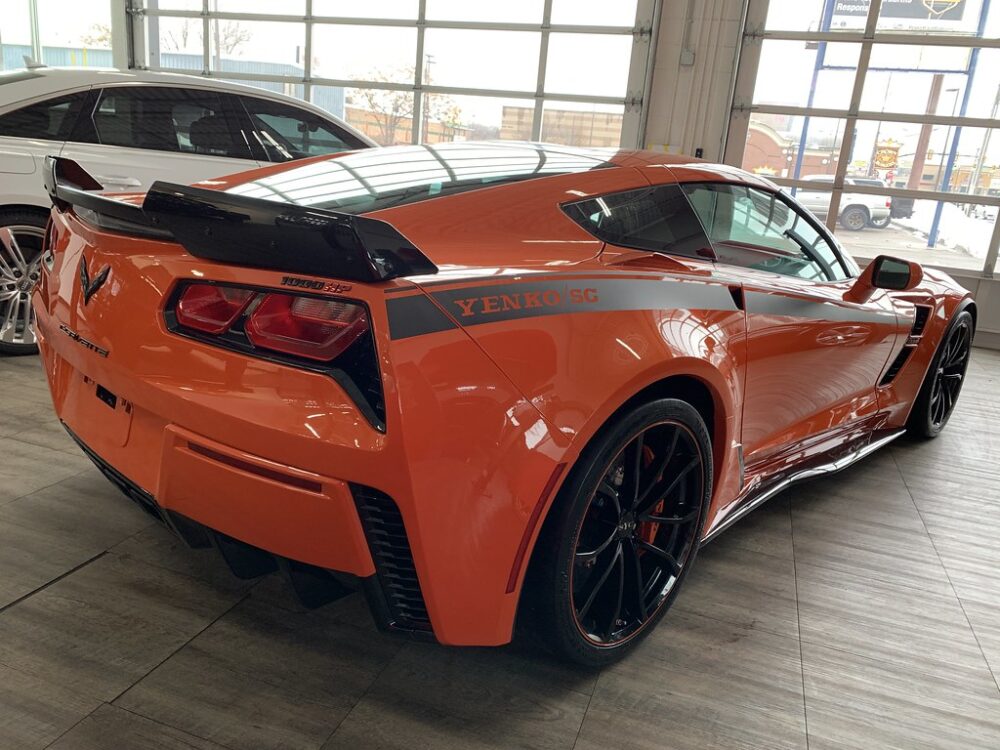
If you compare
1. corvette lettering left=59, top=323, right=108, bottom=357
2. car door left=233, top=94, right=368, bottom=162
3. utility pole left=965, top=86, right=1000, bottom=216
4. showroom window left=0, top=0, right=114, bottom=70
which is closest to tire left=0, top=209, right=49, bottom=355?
car door left=233, top=94, right=368, bottom=162

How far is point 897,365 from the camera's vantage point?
3.31 meters

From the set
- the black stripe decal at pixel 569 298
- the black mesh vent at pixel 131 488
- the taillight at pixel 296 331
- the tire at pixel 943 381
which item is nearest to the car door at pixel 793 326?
the black stripe decal at pixel 569 298

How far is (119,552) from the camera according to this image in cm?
219

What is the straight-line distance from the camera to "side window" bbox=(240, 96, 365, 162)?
4.50m

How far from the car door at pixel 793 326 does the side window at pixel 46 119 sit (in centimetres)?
325

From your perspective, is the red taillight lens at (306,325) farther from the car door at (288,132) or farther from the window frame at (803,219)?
the car door at (288,132)

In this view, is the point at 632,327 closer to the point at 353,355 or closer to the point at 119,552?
the point at 353,355

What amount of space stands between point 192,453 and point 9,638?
2.70ft

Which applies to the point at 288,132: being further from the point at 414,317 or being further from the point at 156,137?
the point at 414,317

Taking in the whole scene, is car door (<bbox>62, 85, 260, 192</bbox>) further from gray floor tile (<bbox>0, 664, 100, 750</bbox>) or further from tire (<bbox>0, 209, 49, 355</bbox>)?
gray floor tile (<bbox>0, 664, 100, 750</bbox>)

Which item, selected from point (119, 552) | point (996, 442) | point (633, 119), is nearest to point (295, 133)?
point (119, 552)

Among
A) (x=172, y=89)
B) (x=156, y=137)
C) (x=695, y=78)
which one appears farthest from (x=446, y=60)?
(x=156, y=137)

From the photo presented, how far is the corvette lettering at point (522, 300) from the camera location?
4.68ft

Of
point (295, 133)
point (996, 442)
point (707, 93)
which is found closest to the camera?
point (996, 442)
